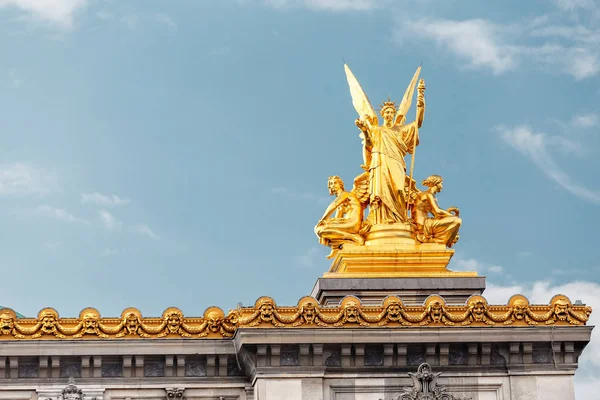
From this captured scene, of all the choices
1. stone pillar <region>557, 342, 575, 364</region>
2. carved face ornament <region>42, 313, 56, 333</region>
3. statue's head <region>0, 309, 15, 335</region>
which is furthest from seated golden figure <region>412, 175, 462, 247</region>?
statue's head <region>0, 309, 15, 335</region>

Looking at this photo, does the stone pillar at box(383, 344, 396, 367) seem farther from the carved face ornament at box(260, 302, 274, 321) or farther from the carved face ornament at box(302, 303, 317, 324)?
the carved face ornament at box(260, 302, 274, 321)

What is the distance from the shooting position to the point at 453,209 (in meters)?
47.3

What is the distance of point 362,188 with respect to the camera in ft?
156

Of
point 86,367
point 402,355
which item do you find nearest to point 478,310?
point 402,355

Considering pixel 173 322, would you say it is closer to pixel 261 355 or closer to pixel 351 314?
pixel 261 355

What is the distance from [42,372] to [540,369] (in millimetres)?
12306

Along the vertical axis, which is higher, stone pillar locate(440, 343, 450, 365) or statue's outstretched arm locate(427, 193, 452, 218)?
statue's outstretched arm locate(427, 193, 452, 218)

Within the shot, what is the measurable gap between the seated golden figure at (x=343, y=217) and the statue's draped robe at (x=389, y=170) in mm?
318

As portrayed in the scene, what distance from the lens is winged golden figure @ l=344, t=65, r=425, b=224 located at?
154ft

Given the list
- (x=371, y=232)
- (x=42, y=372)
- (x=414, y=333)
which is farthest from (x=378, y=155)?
(x=42, y=372)

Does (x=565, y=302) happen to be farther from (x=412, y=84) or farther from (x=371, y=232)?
(x=412, y=84)

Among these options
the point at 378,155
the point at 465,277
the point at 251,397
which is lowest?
the point at 251,397

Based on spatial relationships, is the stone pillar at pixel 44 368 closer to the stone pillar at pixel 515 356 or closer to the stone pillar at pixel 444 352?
the stone pillar at pixel 444 352

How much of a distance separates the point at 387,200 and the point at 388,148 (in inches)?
65.7
